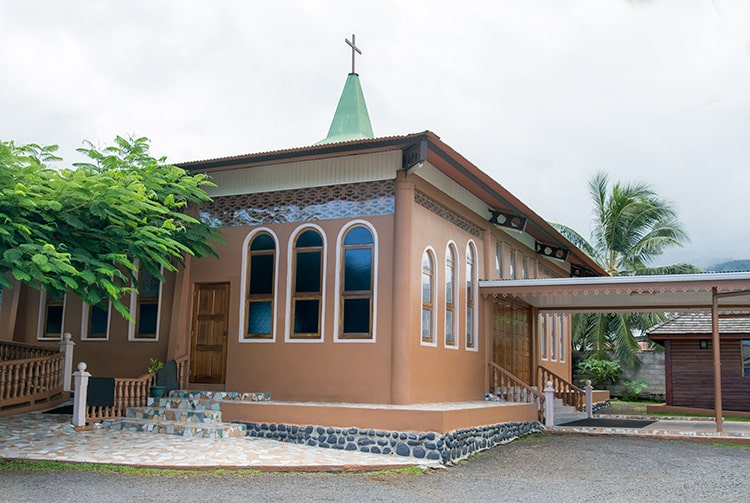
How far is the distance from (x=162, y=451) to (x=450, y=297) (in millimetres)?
5746

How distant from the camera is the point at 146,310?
12.9 metres

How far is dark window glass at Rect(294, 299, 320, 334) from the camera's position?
11.5m

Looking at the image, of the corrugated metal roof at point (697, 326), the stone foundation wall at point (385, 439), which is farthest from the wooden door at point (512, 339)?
Answer: the corrugated metal roof at point (697, 326)

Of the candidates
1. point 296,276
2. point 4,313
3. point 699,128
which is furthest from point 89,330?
point 699,128

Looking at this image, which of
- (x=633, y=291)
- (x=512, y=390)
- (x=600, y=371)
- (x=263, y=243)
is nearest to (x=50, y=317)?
(x=263, y=243)

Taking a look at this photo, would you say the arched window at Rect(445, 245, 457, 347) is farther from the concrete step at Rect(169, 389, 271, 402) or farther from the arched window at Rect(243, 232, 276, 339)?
the concrete step at Rect(169, 389, 271, 402)

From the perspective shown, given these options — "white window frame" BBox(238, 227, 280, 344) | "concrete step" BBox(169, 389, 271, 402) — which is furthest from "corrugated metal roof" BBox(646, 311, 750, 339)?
"concrete step" BBox(169, 389, 271, 402)

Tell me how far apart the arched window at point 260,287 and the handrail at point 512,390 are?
4.65 metres

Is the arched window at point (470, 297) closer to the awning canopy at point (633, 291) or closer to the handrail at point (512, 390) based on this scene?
the awning canopy at point (633, 291)

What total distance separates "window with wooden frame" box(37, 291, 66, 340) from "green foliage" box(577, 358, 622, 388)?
18.3m

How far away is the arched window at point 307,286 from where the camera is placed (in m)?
11.5

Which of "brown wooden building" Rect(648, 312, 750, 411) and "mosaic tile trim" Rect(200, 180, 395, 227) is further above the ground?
"mosaic tile trim" Rect(200, 180, 395, 227)

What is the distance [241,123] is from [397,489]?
139 feet

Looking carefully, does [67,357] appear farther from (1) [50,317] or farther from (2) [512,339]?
(2) [512,339]
